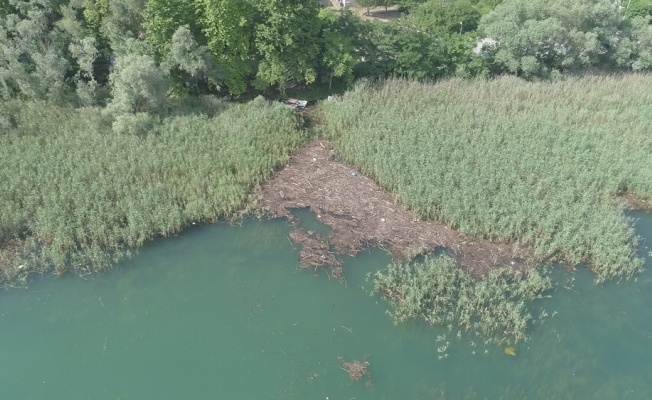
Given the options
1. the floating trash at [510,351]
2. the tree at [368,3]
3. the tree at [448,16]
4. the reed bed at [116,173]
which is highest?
the tree at [368,3]

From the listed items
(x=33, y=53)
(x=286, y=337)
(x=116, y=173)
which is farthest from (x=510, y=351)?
(x=33, y=53)

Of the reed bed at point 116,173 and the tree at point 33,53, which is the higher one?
the tree at point 33,53

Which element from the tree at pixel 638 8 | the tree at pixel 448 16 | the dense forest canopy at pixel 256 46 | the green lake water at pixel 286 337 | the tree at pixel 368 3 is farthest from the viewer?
the tree at pixel 368 3

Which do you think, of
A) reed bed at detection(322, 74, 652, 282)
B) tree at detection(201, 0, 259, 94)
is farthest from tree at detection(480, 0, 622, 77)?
tree at detection(201, 0, 259, 94)

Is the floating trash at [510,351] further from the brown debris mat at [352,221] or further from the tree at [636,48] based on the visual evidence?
the tree at [636,48]

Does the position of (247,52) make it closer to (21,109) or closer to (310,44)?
(310,44)

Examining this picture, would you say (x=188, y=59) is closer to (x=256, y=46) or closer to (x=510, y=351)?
(x=256, y=46)

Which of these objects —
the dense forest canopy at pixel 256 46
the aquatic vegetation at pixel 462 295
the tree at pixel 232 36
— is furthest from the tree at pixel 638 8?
the aquatic vegetation at pixel 462 295

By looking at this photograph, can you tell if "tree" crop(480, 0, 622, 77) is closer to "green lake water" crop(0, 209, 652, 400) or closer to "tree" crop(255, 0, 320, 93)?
"tree" crop(255, 0, 320, 93)
